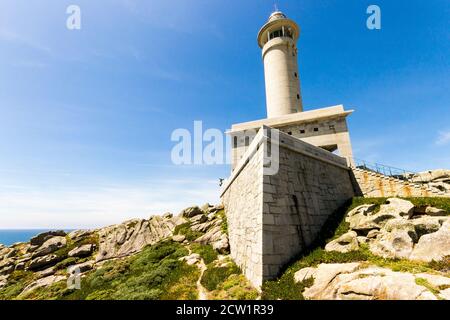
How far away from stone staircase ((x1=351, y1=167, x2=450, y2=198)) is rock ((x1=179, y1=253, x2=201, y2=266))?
15132mm

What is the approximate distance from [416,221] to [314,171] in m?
5.95

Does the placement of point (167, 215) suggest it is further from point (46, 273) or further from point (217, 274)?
point (217, 274)

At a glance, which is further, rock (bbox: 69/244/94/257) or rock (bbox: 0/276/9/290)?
rock (bbox: 69/244/94/257)

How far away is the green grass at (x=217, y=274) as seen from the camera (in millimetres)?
10921

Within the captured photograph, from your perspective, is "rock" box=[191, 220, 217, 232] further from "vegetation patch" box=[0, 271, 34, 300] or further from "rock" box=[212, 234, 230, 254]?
"vegetation patch" box=[0, 271, 34, 300]

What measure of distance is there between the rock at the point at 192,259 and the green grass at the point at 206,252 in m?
0.33

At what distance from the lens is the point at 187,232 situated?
23297mm

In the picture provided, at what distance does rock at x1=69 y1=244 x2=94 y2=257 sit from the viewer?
27.2 metres

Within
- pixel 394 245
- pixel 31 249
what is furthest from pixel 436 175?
pixel 31 249

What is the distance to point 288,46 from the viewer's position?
3353cm

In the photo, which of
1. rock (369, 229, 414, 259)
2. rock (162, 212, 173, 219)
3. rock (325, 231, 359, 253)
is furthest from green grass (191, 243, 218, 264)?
rock (162, 212, 173, 219)

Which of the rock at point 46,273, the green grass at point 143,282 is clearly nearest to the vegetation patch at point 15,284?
the rock at point 46,273
